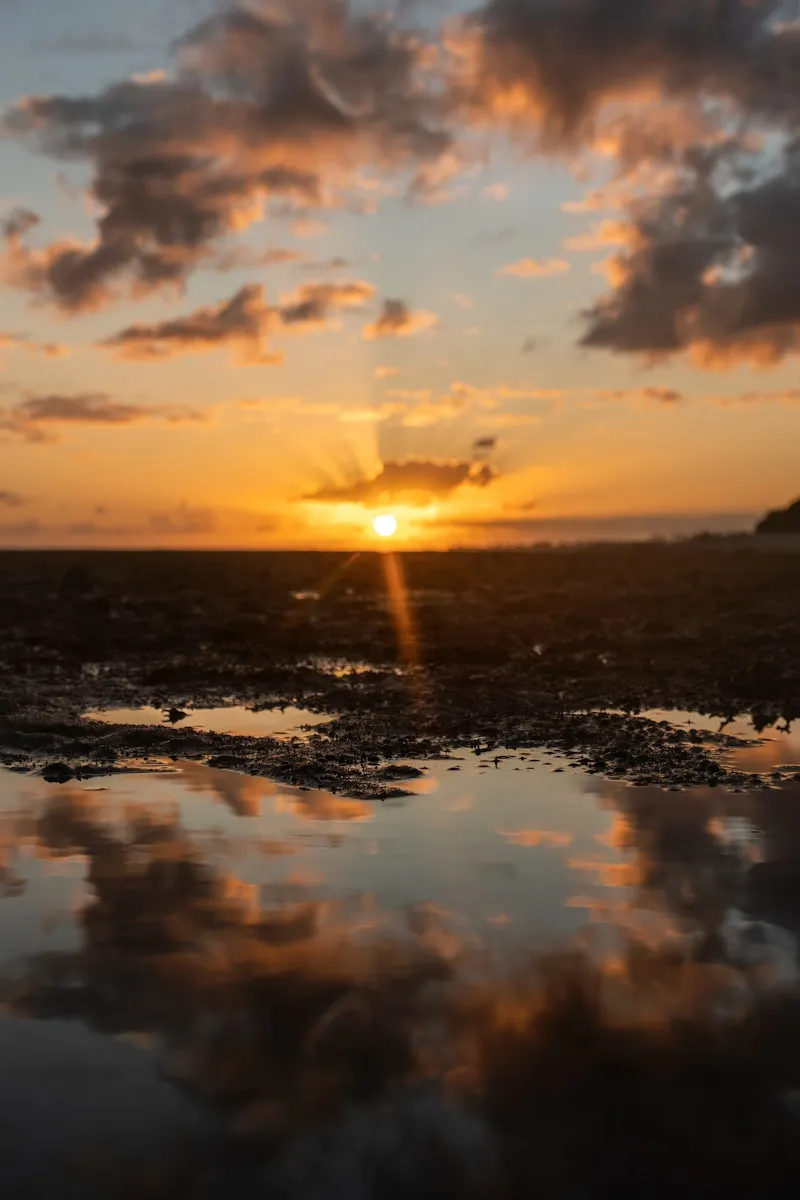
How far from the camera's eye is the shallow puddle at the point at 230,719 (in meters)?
15.2

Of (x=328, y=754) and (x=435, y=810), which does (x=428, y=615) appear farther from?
(x=435, y=810)

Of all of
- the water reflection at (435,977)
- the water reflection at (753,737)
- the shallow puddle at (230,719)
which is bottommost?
the water reflection at (753,737)

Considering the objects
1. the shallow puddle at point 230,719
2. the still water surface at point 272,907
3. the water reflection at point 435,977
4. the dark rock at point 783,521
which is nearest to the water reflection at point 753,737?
the still water surface at point 272,907

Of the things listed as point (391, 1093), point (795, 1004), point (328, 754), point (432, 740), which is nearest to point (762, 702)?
point (432, 740)

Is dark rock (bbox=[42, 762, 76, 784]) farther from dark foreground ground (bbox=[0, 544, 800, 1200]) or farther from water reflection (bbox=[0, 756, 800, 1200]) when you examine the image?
water reflection (bbox=[0, 756, 800, 1200])

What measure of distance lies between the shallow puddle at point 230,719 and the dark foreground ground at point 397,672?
1.53ft

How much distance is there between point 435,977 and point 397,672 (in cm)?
1552

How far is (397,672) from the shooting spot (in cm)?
2181

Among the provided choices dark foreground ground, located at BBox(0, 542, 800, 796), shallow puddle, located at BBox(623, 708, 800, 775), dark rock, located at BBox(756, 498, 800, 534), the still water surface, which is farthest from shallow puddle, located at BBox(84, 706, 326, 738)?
dark rock, located at BBox(756, 498, 800, 534)

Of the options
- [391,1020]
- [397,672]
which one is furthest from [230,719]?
[391,1020]

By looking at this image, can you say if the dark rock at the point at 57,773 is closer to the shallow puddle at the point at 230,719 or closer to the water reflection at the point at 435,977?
the water reflection at the point at 435,977

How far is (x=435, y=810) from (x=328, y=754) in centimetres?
304

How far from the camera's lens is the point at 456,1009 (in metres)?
5.88

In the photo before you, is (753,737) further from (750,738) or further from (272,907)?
(272,907)
